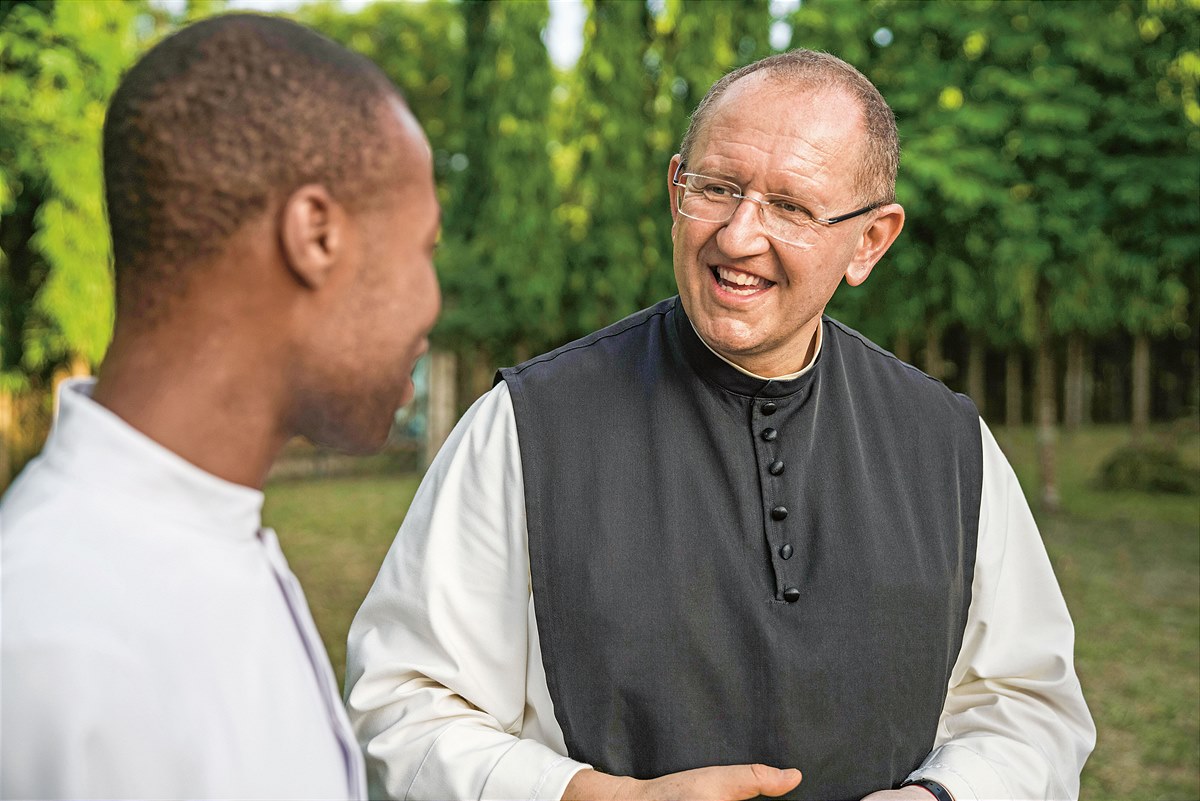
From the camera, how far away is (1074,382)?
15742mm

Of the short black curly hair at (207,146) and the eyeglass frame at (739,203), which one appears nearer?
the short black curly hair at (207,146)

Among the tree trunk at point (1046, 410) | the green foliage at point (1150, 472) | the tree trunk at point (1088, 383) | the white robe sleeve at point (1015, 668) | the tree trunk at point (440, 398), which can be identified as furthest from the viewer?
the tree trunk at point (1088, 383)

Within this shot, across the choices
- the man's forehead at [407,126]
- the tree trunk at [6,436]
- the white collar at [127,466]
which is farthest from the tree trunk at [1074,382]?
the white collar at [127,466]

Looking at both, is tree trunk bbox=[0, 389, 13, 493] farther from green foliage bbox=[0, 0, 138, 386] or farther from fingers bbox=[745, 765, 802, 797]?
fingers bbox=[745, 765, 802, 797]

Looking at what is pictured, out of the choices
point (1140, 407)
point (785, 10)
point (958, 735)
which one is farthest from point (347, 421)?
point (1140, 407)

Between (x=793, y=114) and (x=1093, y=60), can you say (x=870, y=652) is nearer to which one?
(x=793, y=114)

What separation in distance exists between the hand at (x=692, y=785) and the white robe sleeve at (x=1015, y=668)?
18.2 inches

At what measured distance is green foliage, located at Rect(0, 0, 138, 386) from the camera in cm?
872

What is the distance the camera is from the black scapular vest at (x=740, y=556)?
6.38ft

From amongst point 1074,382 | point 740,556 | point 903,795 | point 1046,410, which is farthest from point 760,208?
point 1074,382

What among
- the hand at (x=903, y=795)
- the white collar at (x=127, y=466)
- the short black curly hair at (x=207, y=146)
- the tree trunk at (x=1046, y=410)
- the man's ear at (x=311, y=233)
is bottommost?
the tree trunk at (x=1046, y=410)

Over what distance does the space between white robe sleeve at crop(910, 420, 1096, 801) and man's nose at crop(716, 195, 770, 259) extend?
2.28ft

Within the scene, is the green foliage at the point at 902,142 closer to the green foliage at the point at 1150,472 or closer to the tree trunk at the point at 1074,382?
the tree trunk at the point at 1074,382

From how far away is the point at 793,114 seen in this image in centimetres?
210
